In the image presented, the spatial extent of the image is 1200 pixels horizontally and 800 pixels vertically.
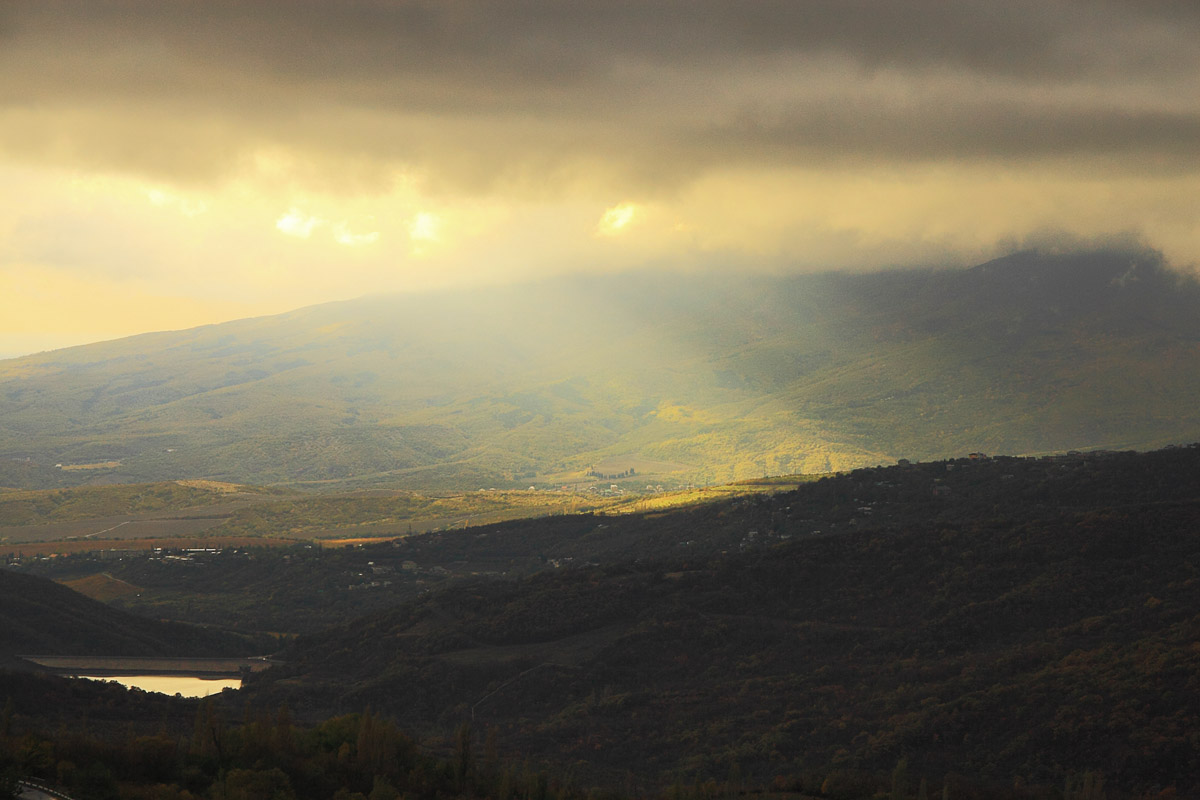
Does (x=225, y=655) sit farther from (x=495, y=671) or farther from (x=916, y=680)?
(x=916, y=680)

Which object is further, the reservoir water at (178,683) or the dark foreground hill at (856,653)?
the reservoir water at (178,683)

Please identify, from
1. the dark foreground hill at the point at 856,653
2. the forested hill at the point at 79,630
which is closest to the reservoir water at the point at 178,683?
the dark foreground hill at the point at 856,653

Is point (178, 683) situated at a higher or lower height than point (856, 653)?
lower

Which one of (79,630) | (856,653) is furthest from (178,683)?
(856,653)

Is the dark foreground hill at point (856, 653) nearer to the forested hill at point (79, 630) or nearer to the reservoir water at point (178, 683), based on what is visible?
the reservoir water at point (178, 683)

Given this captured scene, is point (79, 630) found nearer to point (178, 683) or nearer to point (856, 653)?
point (178, 683)

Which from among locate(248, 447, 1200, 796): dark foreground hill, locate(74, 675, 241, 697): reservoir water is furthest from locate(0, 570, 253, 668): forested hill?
locate(248, 447, 1200, 796): dark foreground hill
